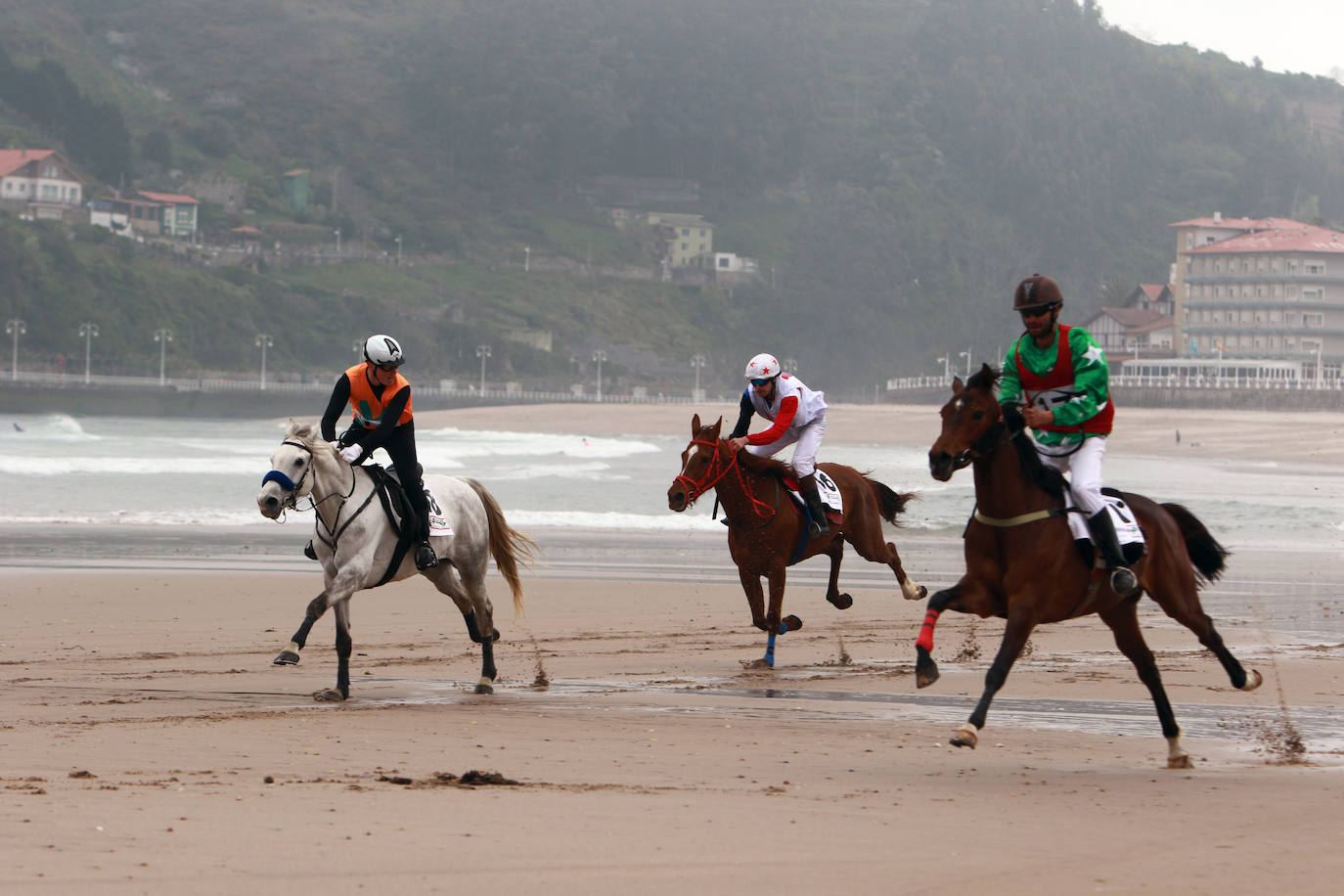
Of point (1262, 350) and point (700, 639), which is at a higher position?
point (1262, 350)

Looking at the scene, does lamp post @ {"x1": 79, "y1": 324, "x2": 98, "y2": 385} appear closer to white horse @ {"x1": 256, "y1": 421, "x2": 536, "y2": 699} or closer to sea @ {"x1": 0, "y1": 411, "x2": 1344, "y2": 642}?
sea @ {"x1": 0, "y1": 411, "x2": 1344, "y2": 642}

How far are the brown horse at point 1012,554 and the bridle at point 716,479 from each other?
354 centimetres

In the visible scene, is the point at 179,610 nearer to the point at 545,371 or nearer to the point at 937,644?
the point at 937,644

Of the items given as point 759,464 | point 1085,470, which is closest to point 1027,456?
point 1085,470

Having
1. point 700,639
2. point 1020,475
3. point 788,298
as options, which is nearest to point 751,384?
point 700,639

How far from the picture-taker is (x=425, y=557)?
10.8 m

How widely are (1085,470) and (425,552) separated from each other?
477cm

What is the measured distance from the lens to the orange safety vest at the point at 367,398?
36.1 ft

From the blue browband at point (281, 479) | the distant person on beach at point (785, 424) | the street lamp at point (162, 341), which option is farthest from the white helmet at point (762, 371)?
the street lamp at point (162, 341)

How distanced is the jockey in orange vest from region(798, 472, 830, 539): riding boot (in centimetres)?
326

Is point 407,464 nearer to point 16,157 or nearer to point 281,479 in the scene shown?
point 281,479

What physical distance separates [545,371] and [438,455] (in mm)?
107443

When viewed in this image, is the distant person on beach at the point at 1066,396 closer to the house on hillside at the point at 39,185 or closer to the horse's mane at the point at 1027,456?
the horse's mane at the point at 1027,456

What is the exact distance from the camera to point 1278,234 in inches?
5413
